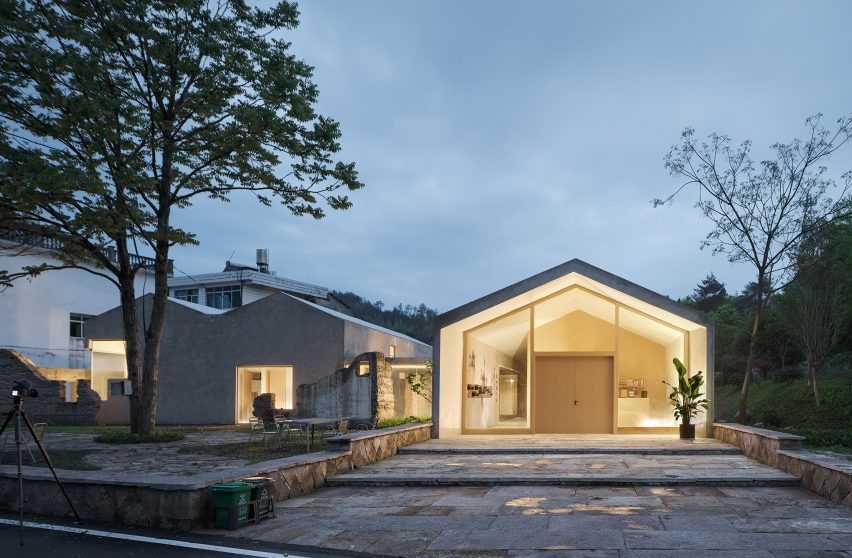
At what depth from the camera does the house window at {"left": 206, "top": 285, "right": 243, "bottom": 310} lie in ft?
127

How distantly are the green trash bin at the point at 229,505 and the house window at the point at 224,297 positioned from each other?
31.3 m

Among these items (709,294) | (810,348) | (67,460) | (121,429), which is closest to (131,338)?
(67,460)

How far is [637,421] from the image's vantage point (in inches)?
699

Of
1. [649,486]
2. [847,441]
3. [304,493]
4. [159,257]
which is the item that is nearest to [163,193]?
[159,257]

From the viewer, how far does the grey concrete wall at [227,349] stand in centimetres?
2547

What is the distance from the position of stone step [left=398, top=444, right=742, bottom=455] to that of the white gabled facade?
21423 mm

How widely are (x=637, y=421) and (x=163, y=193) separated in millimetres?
13081

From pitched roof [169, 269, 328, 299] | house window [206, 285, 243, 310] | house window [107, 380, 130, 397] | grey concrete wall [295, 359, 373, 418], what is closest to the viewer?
house window [107, 380, 130, 397]

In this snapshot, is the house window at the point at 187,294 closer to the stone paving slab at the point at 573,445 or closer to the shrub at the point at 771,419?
the stone paving slab at the point at 573,445

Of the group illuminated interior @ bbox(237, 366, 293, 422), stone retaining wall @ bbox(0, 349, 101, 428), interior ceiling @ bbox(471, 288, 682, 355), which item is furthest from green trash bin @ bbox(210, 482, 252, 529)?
stone retaining wall @ bbox(0, 349, 101, 428)

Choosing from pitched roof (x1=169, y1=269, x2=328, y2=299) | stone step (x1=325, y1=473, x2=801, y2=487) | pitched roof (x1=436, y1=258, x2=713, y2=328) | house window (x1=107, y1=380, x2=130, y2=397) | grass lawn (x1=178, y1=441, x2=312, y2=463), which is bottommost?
grass lawn (x1=178, y1=441, x2=312, y2=463)

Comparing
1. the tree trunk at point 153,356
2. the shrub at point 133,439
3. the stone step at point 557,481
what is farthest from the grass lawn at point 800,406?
the tree trunk at point 153,356

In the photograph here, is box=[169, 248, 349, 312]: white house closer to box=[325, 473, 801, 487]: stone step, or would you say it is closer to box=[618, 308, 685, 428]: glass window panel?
box=[618, 308, 685, 428]: glass window panel

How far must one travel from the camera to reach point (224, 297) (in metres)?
39.2
